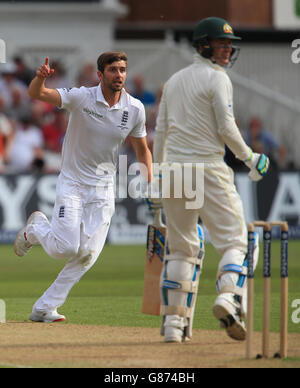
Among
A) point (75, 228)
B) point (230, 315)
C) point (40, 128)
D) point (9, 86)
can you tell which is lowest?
point (230, 315)

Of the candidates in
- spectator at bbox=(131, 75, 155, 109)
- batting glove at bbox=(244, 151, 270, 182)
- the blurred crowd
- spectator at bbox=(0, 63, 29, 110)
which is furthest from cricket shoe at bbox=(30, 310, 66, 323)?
spectator at bbox=(131, 75, 155, 109)

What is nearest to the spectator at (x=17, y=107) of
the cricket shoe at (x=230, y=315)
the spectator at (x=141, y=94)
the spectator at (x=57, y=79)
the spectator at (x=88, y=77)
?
the spectator at (x=57, y=79)

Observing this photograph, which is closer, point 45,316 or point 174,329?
point 174,329

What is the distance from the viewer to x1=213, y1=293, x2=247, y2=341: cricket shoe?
21.4ft

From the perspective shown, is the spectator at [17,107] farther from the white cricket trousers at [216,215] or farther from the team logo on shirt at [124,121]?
the white cricket trousers at [216,215]

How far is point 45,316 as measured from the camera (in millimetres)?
8156

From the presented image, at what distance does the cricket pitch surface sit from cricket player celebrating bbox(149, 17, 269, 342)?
9.5 inches

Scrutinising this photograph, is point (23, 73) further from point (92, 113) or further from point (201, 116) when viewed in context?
point (201, 116)

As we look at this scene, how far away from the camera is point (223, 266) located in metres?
6.83

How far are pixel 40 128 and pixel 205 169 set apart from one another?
40.9 feet

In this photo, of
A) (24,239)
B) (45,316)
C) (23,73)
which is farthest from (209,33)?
(23,73)

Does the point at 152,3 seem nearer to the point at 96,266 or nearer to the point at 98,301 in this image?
the point at 96,266

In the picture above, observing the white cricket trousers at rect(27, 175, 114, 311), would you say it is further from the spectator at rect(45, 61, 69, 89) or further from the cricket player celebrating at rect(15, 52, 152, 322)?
the spectator at rect(45, 61, 69, 89)

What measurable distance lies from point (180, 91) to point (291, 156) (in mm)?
14225
